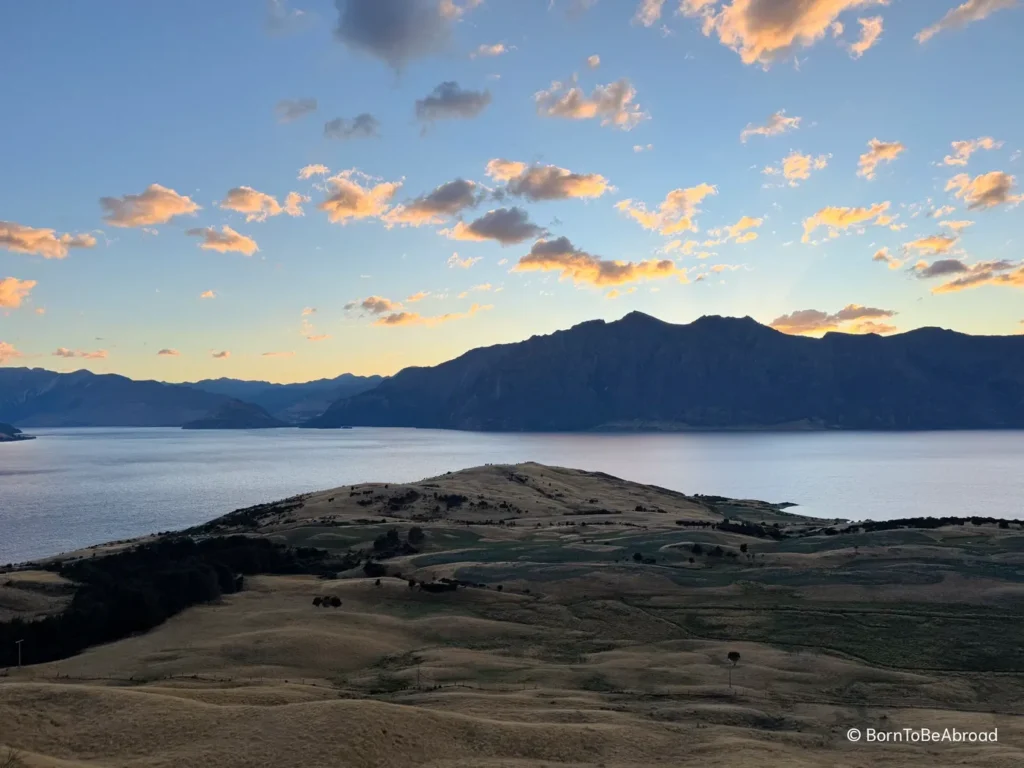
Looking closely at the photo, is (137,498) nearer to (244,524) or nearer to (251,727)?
(244,524)

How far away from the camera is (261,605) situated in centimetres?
5647

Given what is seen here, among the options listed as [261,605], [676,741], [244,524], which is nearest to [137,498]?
[244,524]

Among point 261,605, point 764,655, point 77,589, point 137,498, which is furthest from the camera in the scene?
point 137,498

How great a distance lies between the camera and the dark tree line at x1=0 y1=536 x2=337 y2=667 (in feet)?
150

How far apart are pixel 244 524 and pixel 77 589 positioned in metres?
50.0

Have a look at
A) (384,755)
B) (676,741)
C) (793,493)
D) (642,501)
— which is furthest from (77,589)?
(793,493)

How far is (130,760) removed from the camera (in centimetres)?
2436

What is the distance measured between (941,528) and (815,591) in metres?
36.7

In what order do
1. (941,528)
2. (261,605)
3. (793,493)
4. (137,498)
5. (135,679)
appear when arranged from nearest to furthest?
(135,679)
(261,605)
(941,528)
(137,498)
(793,493)

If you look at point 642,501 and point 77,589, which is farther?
point 642,501

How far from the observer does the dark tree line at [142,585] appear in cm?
4566

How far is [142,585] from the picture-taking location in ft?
185

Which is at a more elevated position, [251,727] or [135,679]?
[251,727]

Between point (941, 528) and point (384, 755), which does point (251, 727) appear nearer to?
point (384, 755)
